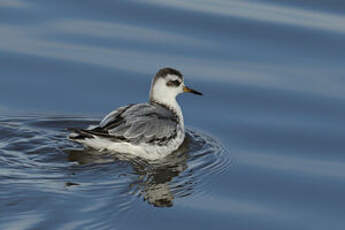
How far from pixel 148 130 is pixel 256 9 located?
4.77 meters

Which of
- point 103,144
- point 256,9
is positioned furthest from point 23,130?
point 256,9

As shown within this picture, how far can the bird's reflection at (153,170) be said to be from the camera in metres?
9.52

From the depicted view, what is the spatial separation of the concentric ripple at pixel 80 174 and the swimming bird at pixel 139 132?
15 centimetres

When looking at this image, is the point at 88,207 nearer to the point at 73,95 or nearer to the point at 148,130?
the point at 148,130

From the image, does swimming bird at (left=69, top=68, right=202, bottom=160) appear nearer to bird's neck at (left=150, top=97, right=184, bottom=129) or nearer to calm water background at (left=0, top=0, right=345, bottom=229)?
bird's neck at (left=150, top=97, right=184, bottom=129)

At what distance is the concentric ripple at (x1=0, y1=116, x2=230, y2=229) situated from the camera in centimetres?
877

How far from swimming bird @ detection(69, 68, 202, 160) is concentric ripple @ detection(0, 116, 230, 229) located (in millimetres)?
152

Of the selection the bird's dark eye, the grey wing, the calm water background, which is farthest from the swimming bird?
the calm water background

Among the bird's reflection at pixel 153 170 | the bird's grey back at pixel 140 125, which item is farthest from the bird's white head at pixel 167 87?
the bird's reflection at pixel 153 170

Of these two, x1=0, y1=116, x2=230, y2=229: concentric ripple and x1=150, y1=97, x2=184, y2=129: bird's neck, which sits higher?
x1=150, y1=97, x2=184, y2=129: bird's neck

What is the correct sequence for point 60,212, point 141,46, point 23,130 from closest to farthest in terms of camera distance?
point 60,212 → point 23,130 → point 141,46

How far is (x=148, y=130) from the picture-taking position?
11.2 m

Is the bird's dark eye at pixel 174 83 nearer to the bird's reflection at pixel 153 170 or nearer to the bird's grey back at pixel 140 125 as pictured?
the bird's grey back at pixel 140 125

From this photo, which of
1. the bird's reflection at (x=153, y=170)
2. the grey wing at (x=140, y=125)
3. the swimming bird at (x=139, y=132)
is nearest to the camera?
the bird's reflection at (x=153, y=170)
